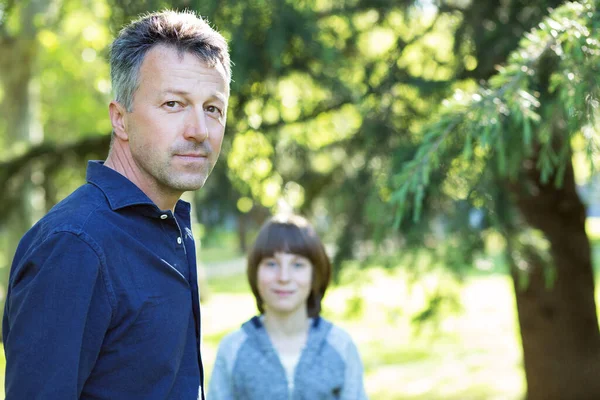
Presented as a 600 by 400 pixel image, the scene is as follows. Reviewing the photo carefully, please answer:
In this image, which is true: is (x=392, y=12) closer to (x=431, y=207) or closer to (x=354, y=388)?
(x=431, y=207)

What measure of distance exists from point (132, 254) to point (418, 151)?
1265mm

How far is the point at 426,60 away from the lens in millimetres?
5379

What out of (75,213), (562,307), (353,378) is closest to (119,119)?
(75,213)

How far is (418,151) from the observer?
243 cm

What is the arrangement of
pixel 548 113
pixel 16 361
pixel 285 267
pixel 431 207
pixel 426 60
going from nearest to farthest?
pixel 16 361 → pixel 548 113 → pixel 285 267 → pixel 431 207 → pixel 426 60

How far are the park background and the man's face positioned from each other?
940 mm

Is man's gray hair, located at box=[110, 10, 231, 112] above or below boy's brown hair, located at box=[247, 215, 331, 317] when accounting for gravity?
above

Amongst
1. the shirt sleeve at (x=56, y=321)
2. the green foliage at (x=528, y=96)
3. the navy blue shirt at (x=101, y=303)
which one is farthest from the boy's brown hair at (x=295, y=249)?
the shirt sleeve at (x=56, y=321)

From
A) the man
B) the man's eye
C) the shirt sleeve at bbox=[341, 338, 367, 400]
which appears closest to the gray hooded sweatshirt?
the shirt sleeve at bbox=[341, 338, 367, 400]

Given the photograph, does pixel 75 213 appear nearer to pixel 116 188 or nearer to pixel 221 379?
pixel 116 188

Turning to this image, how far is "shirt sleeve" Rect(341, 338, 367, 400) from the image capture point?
2.73m

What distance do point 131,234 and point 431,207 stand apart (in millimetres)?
2640

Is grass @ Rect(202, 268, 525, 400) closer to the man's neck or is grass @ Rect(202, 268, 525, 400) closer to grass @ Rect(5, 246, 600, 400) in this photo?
grass @ Rect(5, 246, 600, 400)

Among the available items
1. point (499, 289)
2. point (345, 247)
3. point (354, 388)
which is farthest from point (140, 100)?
point (499, 289)
